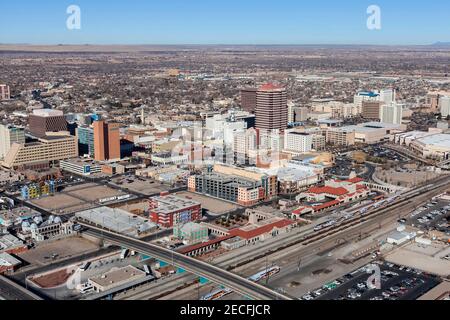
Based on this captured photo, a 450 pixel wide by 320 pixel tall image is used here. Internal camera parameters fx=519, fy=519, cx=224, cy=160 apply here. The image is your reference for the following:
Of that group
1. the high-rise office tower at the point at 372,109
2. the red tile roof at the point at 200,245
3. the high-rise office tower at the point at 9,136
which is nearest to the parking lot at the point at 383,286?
the red tile roof at the point at 200,245

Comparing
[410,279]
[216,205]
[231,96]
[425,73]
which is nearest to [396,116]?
[231,96]

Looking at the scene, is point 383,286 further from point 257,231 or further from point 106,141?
point 106,141

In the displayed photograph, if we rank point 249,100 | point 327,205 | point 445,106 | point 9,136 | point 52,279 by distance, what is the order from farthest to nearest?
point 445,106, point 249,100, point 9,136, point 327,205, point 52,279

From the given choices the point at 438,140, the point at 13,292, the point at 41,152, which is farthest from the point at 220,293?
the point at 438,140

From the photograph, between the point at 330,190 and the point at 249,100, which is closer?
the point at 330,190

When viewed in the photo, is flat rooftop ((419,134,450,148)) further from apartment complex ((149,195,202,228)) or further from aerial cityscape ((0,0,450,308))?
apartment complex ((149,195,202,228))

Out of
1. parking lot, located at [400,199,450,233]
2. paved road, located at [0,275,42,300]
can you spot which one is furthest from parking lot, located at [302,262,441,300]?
paved road, located at [0,275,42,300]
